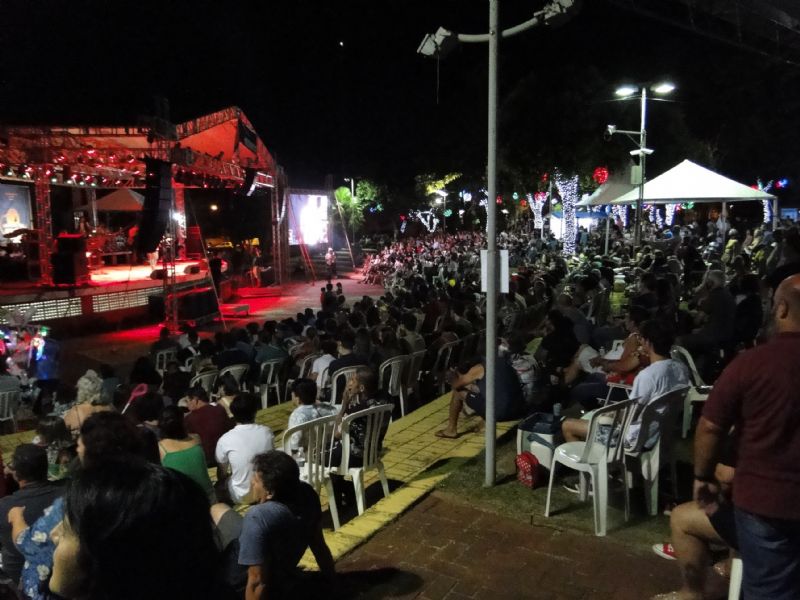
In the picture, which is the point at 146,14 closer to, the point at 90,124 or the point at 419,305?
the point at 90,124

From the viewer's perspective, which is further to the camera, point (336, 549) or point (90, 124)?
point (90, 124)

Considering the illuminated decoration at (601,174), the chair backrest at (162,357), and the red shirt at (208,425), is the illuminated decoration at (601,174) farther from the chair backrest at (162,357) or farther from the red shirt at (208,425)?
the red shirt at (208,425)

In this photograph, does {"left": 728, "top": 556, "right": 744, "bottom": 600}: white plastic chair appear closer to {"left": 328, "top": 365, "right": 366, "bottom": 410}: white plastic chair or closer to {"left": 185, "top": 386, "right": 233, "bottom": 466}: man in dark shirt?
{"left": 185, "top": 386, "right": 233, "bottom": 466}: man in dark shirt

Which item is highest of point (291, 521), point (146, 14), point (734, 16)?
point (146, 14)

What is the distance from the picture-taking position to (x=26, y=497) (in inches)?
119

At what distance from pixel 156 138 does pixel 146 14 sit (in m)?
13.5

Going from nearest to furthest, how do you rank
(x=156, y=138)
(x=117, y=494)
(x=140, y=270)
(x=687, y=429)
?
(x=117, y=494)
(x=687, y=429)
(x=156, y=138)
(x=140, y=270)

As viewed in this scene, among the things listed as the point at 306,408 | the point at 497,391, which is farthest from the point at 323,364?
the point at 306,408

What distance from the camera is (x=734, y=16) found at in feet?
44.7

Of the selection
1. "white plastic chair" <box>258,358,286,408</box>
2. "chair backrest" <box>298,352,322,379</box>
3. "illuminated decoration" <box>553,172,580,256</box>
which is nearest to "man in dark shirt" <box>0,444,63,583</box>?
"chair backrest" <box>298,352,322,379</box>

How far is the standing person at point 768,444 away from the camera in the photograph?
2.12 meters

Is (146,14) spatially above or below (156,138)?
above

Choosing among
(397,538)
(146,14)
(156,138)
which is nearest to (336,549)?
(397,538)

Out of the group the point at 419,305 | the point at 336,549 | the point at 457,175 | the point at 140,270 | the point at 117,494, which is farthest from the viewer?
the point at 457,175
